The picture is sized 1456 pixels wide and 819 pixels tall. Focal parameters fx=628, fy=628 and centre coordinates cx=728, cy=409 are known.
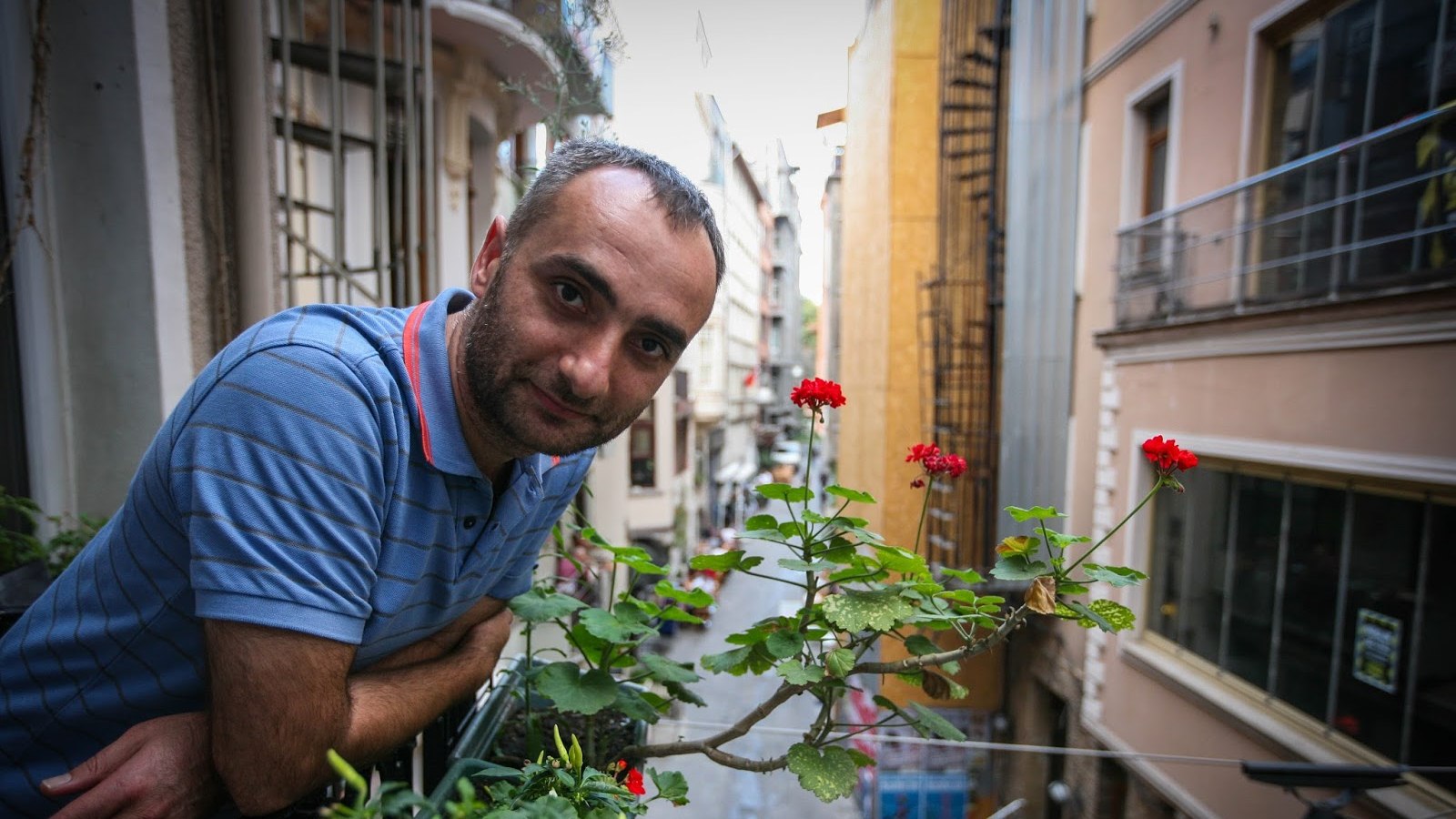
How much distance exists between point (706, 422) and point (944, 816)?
8.89 m

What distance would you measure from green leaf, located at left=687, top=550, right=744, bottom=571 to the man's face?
1.20 feet

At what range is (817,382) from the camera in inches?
43.6

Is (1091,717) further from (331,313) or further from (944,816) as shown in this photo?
(331,313)

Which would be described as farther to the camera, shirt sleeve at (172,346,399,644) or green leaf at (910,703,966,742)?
green leaf at (910,703,966,742)

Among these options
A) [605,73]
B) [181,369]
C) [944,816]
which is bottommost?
[944,816]

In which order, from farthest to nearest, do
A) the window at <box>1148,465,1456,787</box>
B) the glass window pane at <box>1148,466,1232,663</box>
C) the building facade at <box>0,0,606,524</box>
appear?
the glass window pane at <box>1148,466,1232,663</box> → the window at <box>1148,465,1456,787</box> → the building facade at <box>0,0,606,524</box>

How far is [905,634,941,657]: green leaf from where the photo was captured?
1099mm

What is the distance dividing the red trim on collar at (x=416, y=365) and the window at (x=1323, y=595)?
4290mm

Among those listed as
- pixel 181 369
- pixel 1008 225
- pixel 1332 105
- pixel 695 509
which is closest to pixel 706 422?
pixel 695 509

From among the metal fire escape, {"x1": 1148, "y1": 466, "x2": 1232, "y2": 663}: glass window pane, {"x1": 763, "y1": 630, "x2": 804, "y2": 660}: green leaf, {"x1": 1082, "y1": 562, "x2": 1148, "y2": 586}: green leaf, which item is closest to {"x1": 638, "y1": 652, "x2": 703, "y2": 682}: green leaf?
{"x1": 763, "y1": 630, "x2": 804, "y2": 660}: green leaf

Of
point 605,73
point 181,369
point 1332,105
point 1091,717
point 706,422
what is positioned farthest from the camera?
point 706,422

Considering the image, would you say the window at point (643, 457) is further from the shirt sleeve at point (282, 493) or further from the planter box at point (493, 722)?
the shirt sleeve at point (282, 493)

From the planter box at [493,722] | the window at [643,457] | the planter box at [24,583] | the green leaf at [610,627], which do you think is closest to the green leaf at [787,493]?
the green leaf at [610,627]

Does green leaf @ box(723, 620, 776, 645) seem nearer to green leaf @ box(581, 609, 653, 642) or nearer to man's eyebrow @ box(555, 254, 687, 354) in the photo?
green leaf @ box(581, 609, 653, 642)
